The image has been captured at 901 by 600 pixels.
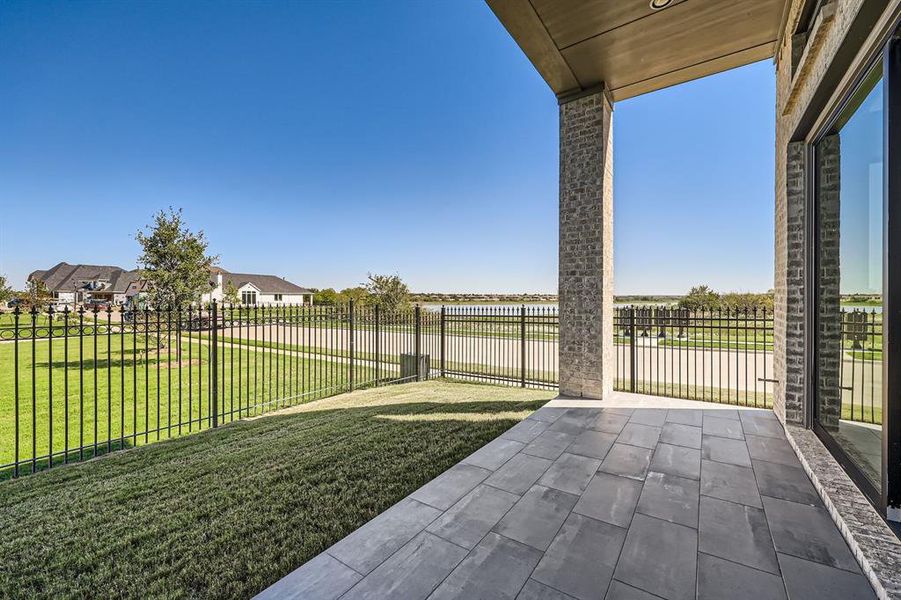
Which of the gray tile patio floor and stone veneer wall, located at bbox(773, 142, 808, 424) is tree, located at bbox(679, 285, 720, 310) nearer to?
stone veneer wall, located at bbox(773, 142, 808, 424)

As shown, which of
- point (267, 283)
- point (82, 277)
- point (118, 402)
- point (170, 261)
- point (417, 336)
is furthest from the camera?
point (267, 283)

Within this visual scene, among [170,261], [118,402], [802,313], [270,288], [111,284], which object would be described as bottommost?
[118,402]

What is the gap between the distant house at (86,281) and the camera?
1502 inches

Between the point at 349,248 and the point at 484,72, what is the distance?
771 inches

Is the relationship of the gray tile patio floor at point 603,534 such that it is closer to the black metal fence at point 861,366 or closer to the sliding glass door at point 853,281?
the sliding glass door at point 853,281

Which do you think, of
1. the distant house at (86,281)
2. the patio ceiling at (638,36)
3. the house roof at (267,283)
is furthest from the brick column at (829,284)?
the distant house at (86,281)

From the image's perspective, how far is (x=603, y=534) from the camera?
6.63 feet

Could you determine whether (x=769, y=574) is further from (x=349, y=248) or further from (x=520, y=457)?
(x=349, y=248)

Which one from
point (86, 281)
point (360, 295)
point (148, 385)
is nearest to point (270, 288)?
point (86, 281)

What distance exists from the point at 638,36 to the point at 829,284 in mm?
3249

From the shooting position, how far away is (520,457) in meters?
3.15

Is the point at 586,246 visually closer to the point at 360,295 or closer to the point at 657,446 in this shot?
the point at 657,446

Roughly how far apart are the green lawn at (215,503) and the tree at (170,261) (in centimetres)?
737

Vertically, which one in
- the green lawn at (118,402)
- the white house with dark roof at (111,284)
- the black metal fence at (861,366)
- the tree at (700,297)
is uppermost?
the white house with dark roof at (111,284)
